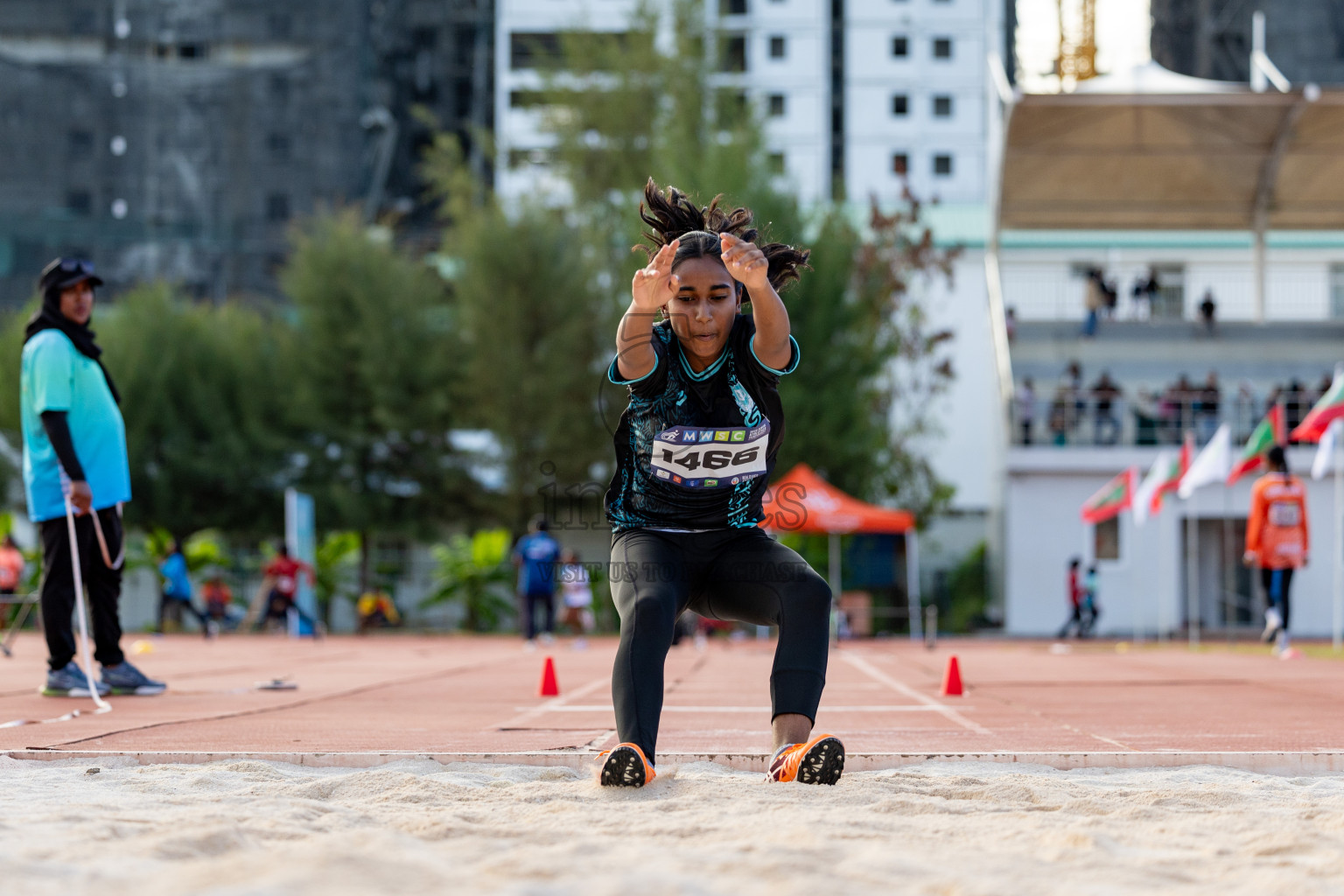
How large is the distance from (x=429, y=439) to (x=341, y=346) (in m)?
2.68

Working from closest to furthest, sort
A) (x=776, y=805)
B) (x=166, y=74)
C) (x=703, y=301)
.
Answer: (x=776, y=805) → (x=703, y=301) → (x=166, y=74)

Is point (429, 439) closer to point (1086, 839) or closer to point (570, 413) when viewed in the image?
point (570, 413)

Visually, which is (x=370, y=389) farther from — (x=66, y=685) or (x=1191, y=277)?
(x=66, y=685)

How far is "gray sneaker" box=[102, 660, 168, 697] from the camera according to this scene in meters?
7.48

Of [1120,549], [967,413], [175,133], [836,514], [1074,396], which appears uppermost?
[175,133]

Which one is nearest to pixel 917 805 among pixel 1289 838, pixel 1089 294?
pixel 1289 838

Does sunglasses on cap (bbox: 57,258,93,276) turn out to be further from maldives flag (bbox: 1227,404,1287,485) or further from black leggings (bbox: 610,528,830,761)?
maldives flag (bbox: 1227,404,1287,485)

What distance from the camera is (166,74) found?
52.1 meters

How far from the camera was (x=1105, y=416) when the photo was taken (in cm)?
2831

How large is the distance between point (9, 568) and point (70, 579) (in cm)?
1626

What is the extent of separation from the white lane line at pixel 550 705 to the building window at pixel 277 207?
46.3 metres

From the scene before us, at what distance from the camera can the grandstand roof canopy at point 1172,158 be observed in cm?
2631

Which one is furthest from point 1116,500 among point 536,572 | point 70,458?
point 70,458

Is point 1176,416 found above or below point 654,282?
above
